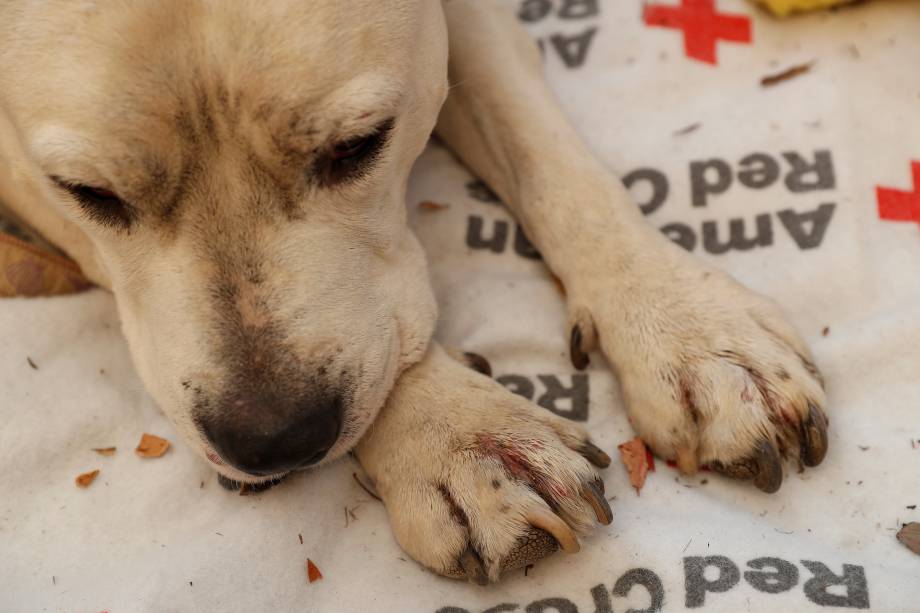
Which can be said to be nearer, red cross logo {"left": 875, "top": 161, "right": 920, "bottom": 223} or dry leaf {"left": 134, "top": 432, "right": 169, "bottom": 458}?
dry leaf {"left": 134, "top": 432, "right": 169, "bottom": 458}

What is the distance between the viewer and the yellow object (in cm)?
279

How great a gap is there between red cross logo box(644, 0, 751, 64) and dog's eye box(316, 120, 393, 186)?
1347 millimetres

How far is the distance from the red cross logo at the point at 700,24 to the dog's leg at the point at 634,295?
0.47 meters

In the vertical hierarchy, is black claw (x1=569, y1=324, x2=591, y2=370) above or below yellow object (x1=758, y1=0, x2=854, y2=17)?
below

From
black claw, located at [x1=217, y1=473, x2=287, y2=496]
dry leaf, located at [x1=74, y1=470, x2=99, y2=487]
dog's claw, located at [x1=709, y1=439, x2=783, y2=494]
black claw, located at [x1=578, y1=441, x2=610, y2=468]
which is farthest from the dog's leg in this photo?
dry leaf, located at [x1=74, y1=470, x2=99, y2=487]

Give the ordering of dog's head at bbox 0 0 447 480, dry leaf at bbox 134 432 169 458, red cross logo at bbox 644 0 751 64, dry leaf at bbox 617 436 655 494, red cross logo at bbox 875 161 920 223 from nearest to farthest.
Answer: dog's head at bbox 0 0 447 480 → dry leaf at bbox 617 436 655 494 → dry leaf at bbox 134 432 169 458 → red cross logo at bbox 875 161 920 223 → red cross logo at bbox 644 0 751 64

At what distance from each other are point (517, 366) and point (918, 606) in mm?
928

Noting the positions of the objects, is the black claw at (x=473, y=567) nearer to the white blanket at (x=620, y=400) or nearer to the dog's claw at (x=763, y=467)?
the white blanket at (x=620, y=400)

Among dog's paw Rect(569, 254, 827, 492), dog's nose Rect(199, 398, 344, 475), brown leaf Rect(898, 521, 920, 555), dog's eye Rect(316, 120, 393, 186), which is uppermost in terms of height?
dog's eye Rect(316, 120, 393, 186)

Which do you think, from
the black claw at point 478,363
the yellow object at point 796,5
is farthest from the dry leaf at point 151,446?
the yellow object at point 796,5

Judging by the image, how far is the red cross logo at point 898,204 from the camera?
2359mm

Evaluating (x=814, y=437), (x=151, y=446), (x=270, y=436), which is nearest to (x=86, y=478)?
(x=151, y=446)

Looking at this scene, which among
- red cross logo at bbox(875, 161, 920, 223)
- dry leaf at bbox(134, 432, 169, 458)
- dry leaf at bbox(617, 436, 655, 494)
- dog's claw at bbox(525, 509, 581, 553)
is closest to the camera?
dog's claw at bbox(525, 509, 581, 553)

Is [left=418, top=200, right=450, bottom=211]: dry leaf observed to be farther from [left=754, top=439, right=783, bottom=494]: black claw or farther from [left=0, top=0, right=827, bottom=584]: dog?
[left=754, top=439, right=783, bottom=494]: black claw
